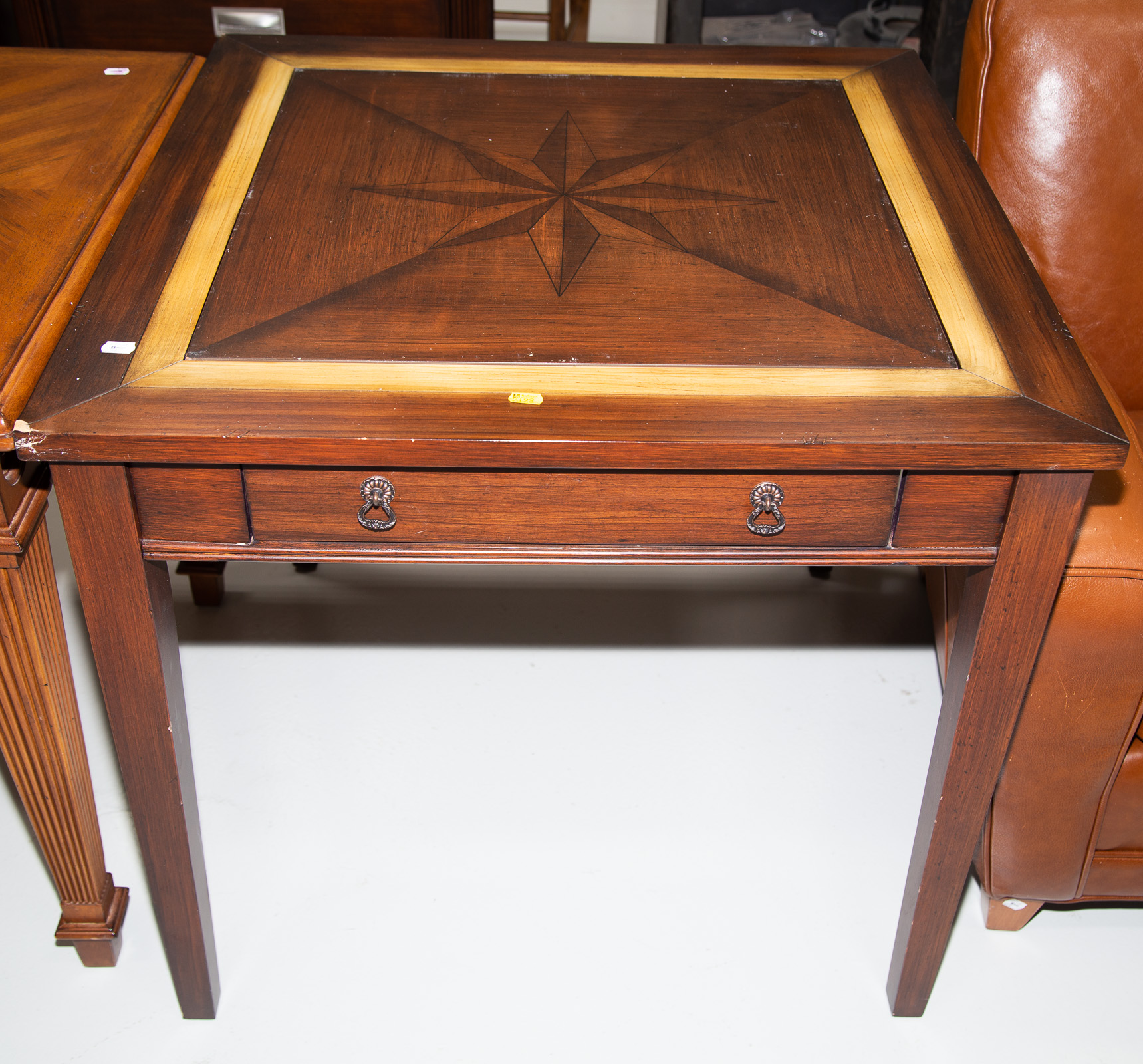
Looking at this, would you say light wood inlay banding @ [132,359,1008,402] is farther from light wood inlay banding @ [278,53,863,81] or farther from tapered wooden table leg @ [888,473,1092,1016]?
light wood inlay banding @ [278,53,863,81]

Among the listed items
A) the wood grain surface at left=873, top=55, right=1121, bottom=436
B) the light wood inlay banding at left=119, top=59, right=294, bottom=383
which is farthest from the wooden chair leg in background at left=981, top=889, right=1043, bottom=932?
the light wood inlay banding at left=119, top=59, right=294, bottom=383

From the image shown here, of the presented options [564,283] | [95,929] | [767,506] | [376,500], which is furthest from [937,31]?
[95,929]

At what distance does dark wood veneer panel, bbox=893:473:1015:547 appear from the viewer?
0.93 metres

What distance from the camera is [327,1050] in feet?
4.08

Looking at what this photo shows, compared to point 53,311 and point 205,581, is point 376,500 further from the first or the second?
point 205,581

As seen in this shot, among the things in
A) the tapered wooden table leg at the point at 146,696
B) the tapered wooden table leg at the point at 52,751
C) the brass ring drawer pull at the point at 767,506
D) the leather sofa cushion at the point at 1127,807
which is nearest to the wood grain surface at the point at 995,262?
the brass ring drawer pull at the point at 767,506

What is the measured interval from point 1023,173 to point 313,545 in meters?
1.05

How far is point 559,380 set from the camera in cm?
93

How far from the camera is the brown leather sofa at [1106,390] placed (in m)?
1.14

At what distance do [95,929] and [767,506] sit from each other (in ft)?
3.21

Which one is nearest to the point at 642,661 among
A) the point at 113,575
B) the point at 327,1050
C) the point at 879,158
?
the point at 327,1050

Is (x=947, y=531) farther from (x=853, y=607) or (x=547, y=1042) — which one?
(x=853, y=607)

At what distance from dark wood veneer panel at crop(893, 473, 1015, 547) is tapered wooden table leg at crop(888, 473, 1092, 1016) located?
0.01 meters

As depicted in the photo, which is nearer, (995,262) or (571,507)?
(571,507)
